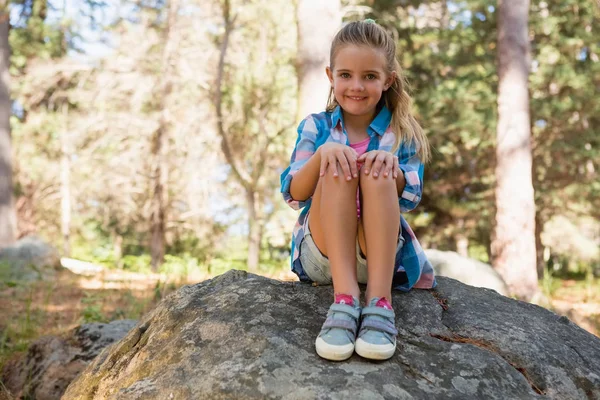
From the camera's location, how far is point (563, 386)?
2172 mm

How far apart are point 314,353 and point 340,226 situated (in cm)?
52

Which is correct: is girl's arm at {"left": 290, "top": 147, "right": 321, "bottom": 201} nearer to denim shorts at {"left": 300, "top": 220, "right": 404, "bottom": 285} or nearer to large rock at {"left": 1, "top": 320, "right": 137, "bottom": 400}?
denim shorts at {"left": 300, "top": 220, "right": 404, "bottom": 285}

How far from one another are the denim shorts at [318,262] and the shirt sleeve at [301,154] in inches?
6.0

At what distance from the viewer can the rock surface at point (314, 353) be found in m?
1.92

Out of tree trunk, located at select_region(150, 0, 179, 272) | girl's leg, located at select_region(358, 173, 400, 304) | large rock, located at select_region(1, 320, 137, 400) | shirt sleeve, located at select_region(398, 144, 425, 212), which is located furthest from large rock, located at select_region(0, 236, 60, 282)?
girl's leg, located at select_region(358, 173, 400, 304)

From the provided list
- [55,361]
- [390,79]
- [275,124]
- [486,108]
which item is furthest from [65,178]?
[390,79]

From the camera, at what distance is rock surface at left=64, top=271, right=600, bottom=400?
1.92 m

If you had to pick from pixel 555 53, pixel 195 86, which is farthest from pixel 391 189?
pixel 195 86

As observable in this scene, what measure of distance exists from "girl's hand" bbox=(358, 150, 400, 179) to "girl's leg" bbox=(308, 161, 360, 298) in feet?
0.27

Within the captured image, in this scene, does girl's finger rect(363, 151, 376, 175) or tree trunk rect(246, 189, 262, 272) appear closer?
girl's finger rect(363, 151, 376, 175)

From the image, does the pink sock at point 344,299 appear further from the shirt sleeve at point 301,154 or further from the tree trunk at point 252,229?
the tree trunk at point 252,229

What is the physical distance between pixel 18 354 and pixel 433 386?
3.05 m

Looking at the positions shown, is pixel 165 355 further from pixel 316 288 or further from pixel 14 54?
pixel 14 54

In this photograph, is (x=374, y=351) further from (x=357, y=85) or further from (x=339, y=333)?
(x=357, y=85)
